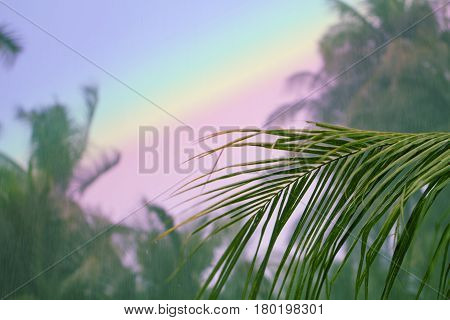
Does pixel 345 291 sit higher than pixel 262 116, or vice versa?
pixel 262 116

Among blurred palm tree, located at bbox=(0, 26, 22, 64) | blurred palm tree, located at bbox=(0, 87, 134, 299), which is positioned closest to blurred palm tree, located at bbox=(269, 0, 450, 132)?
blurred palm tree, located at bbox=(0, 87, 134, 299)

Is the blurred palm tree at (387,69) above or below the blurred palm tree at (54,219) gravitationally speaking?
above

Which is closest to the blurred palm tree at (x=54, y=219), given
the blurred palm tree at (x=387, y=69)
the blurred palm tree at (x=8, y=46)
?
the blurred palm tree at (x=8, y=46)

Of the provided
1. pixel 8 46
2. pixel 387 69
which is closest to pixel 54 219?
pixel 8 46

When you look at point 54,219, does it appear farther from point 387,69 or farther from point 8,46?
point 387,69

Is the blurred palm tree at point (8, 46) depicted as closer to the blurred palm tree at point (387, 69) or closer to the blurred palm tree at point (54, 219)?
the blurred palm tree at point (54, 219)

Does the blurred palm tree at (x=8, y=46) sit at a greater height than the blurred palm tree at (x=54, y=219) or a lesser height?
greater

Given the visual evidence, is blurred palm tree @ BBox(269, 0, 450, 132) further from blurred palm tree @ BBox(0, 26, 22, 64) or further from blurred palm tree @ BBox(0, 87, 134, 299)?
blurred palm tree @ BBox(0, 26, 22, 64)

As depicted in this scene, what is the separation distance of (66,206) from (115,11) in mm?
626

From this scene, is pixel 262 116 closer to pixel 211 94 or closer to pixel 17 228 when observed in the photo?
A: pixel 211 94

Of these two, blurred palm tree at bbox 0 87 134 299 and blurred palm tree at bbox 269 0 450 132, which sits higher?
blurred palm tree at bbox 269 0 450 132

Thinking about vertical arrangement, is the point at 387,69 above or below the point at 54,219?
above

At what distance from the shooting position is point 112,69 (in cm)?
209
